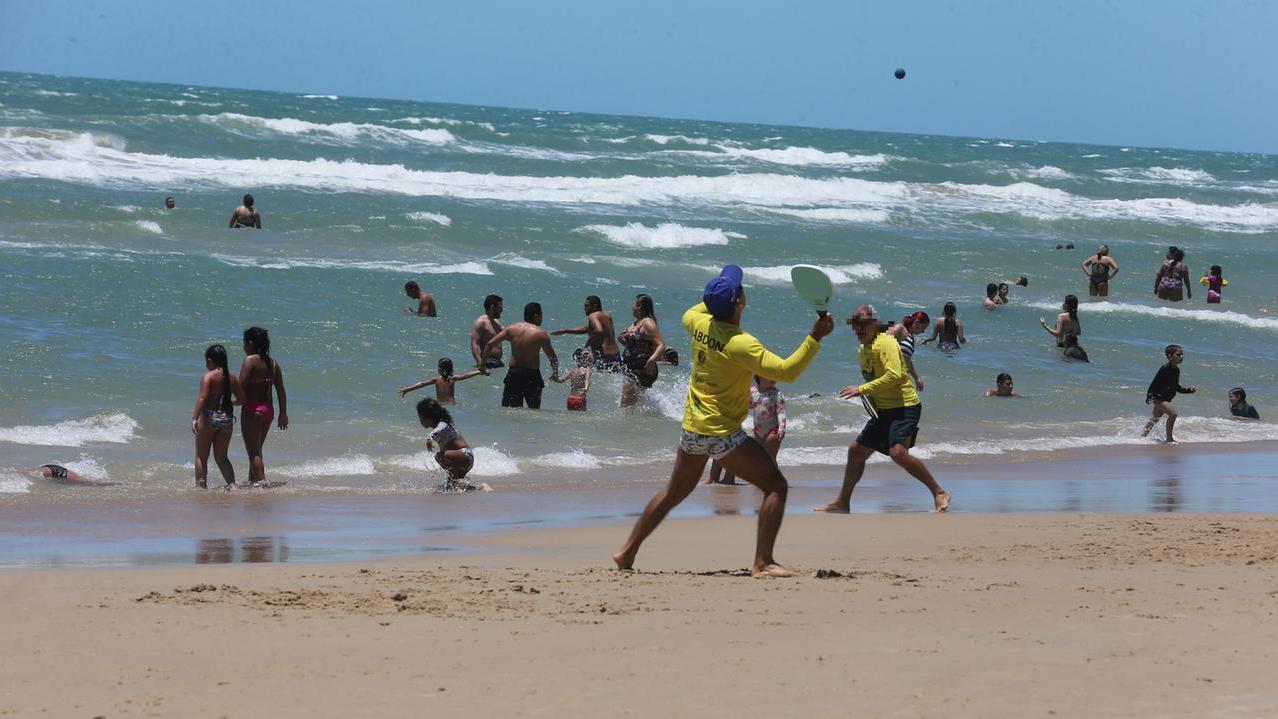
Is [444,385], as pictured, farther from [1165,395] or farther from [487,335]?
[1165,395]

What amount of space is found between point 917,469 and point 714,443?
3.38 metres

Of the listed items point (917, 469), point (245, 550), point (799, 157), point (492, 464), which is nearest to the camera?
point (245, 550)

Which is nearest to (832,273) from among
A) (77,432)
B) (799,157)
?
(77,432)

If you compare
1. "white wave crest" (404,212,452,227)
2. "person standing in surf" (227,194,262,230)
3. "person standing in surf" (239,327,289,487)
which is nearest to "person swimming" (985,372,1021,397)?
"person standing in surf" (239,327,289,487)

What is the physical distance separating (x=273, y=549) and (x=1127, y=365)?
15.1 m

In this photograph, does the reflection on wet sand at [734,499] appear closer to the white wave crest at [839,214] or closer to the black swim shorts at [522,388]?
the black swim shorts at [522,388]

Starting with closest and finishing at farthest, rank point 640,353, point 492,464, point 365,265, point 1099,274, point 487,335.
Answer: point 492,464, point 640,353, point 487,335, point 365,265, point 1099,274

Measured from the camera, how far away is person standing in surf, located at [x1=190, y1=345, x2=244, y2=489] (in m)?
10.7

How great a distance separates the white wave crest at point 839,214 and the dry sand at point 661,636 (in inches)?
1334

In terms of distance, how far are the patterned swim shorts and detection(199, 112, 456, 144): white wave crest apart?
145 feet

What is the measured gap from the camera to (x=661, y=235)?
3325 centimetres

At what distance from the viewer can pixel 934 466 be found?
13.1 meters

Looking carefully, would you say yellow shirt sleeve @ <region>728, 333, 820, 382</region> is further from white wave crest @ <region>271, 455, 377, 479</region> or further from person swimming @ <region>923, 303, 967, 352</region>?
person swimming @ <region>923, 303, 967, 352</region>

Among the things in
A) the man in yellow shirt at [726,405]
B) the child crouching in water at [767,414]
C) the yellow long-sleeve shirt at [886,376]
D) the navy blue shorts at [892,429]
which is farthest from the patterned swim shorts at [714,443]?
the child crouching in water at [767,414]
